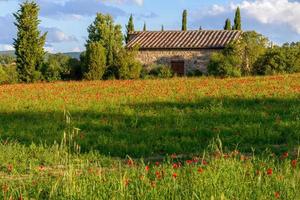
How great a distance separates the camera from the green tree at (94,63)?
33719mm

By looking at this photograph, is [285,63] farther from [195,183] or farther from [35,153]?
[195,183]

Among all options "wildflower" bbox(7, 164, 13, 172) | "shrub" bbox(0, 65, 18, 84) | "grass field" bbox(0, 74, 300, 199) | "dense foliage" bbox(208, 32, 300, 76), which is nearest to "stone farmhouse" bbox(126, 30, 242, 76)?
"dense foliage" bbox(208, 32, 300, 76)

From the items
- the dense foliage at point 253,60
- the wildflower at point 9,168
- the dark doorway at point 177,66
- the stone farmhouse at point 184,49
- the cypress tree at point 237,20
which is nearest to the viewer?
the wildflower at point 9,168

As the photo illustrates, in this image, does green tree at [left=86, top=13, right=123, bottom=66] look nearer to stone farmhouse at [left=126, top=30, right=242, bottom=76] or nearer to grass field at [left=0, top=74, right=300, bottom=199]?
stone farmhouse at [left=126, top=30, right=242, bottom=76]

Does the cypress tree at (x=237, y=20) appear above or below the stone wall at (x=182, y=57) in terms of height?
above

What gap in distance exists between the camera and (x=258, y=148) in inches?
357

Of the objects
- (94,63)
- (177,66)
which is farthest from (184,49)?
(94,63)

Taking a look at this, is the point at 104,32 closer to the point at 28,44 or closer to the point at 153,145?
the point at 28,44

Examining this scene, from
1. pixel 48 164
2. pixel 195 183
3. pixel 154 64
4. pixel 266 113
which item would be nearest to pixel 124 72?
pixel 154 64

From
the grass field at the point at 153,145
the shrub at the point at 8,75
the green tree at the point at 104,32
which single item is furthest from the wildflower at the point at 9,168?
the green tree at the point at 104,32

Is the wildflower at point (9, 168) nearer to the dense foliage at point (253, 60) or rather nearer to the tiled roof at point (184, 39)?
the dense foliage at point (253, 60)

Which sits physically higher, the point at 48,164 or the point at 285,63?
the point at 285,63

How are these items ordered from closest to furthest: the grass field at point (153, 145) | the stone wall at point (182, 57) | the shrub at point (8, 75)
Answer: the grass field at point (153, 145)
the shrub at point (8, 75)
the stone wall at point (182, 57)

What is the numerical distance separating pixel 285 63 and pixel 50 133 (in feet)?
85.3
